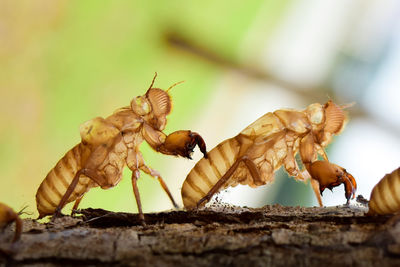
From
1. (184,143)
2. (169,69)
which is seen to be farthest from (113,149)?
(169,69)

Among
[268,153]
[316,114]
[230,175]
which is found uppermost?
[316,114]

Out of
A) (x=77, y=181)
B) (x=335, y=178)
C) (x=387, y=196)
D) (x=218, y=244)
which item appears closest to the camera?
(x=218, y=244)

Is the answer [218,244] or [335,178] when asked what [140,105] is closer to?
[335,178]

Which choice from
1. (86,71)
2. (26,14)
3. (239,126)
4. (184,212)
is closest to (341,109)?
(184,212)

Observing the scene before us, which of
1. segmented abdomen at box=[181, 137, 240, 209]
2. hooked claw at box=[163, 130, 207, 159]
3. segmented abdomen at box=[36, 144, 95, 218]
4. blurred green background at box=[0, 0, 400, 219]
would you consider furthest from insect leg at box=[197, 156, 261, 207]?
blurred green background at box=[0, 0, 400, 219]

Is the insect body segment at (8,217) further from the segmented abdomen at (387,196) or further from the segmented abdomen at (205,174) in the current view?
the segmented abdomen at (387,196)

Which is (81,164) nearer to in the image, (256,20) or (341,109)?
(341,109)
